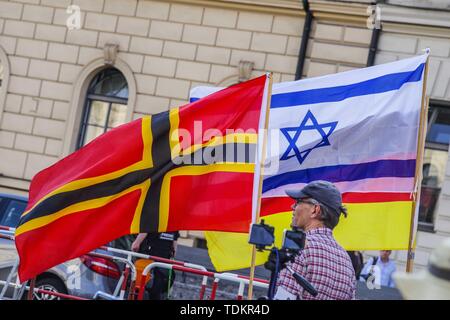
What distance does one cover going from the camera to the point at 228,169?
6.28 m

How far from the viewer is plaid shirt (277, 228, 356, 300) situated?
4262 millimetres

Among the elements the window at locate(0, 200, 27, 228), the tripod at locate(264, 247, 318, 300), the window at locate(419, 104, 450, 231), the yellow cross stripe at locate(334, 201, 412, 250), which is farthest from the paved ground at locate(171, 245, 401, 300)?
the tripod at locate(264, 247, 318, 300)

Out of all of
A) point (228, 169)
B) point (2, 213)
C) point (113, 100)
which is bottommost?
point (2, 213)

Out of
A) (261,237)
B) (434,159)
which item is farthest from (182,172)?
(434,159)

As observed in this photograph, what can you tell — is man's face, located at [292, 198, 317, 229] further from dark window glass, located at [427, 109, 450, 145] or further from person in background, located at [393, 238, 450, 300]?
dark window glass, located at [427, 109, 450, 145]

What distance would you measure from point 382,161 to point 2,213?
5119mm

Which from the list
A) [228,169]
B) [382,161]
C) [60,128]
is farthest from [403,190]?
[60,128]

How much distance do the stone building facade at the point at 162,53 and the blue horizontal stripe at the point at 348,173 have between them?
8.08 meters

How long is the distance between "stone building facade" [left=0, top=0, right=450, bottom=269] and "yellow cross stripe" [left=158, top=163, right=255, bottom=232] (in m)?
8.93

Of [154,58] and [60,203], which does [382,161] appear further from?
[154,58]

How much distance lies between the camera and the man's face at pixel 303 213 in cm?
466

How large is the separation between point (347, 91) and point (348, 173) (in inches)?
25.0

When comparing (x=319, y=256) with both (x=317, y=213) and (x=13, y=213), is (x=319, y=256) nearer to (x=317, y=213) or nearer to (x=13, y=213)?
(x=317, y=213)

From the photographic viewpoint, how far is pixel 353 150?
6.93m
